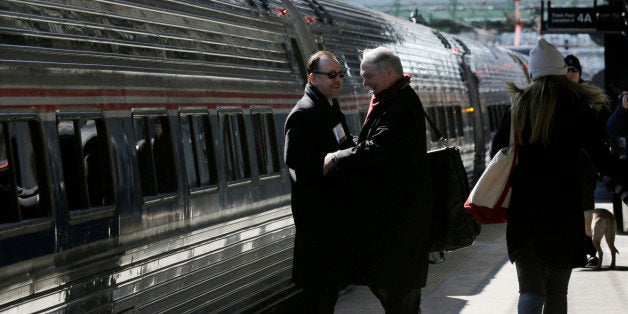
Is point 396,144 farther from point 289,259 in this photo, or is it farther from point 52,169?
point 289,259

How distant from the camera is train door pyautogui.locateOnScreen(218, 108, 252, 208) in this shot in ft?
29.1

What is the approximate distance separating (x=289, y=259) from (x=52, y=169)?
4.65 metres

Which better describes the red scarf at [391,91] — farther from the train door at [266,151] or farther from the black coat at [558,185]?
the train door at [266,151]

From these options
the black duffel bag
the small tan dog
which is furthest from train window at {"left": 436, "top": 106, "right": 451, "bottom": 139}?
the black duffel bag

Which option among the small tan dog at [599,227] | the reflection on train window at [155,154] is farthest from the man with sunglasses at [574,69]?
the reflection on train window at [155,154]

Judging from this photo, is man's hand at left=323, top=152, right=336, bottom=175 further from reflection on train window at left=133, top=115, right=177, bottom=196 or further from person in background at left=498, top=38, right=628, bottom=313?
reflection on train window at left=133, top=115, right=177, bottom=196

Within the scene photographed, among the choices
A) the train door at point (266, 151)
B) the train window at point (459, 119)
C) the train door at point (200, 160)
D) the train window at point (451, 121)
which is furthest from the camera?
the train window at point (459, 119)

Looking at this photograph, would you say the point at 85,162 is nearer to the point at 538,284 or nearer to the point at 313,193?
the point at 313,193

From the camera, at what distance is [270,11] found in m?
10.7

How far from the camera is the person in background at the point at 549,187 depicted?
6.56 m

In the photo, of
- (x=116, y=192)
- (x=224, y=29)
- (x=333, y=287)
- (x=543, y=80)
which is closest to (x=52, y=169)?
(x=116, y=192)

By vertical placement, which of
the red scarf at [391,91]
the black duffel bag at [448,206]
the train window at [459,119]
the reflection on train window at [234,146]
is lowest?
the train window at [459,119]

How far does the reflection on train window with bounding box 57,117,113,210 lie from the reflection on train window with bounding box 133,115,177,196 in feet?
1.45

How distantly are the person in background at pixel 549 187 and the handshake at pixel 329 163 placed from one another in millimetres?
871
